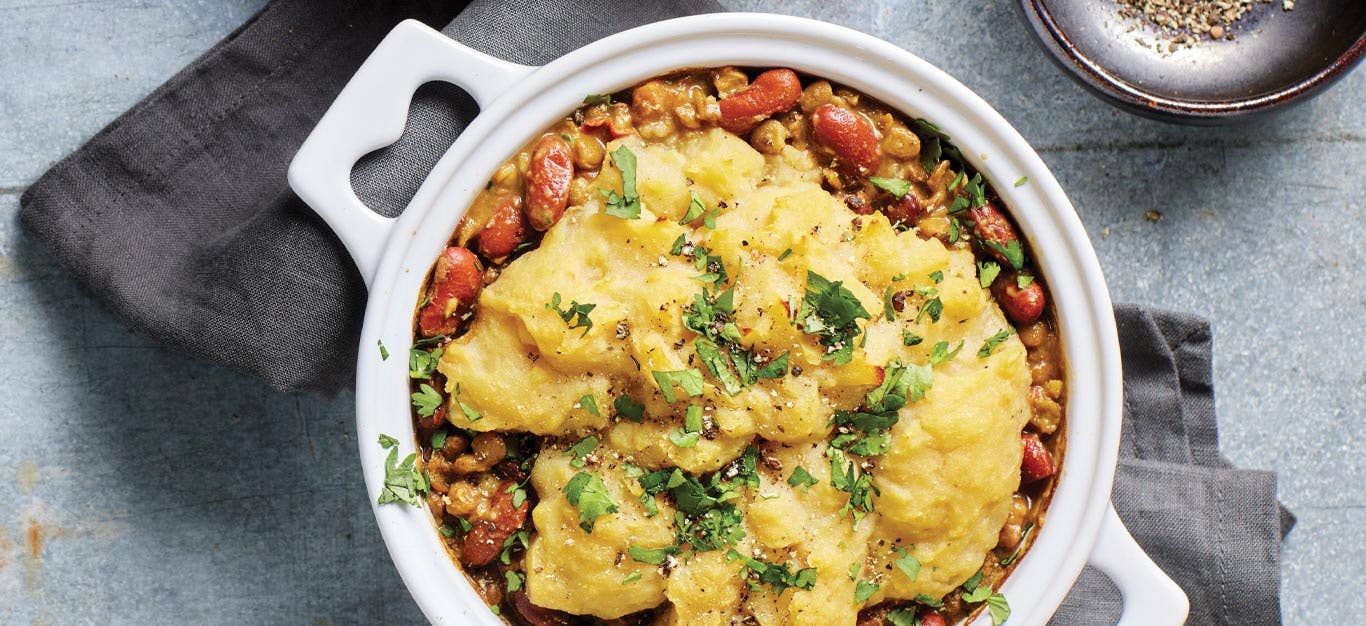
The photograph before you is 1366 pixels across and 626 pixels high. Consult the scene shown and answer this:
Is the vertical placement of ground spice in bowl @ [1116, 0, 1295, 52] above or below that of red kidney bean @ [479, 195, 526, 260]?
above

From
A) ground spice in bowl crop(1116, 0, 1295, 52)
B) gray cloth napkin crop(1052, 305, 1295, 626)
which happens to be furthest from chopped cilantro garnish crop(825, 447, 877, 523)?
ground spice in bowl crop(1116, 0, 1295, 52)

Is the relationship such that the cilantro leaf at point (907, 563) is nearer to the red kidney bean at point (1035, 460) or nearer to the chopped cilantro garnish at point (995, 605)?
the chopped cilantro garnish at point (995, 605)

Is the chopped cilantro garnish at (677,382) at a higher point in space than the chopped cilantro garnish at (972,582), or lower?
higher

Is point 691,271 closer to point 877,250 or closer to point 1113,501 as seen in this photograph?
point 877,250

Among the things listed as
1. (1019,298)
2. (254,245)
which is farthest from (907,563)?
(254,245)

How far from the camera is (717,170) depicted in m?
3.03

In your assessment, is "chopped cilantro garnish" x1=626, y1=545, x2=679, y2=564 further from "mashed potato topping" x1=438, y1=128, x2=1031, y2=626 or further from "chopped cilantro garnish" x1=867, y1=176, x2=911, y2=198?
"chopped cilantro garnish" x1=867, y1=176, x2=911, y2=198

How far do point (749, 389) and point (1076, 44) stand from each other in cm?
203

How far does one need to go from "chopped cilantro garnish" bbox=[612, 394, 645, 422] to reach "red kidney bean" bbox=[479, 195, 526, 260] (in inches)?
22.0

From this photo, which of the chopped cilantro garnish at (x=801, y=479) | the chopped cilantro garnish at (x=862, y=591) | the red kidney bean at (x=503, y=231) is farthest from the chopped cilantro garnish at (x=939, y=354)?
the red kidney bean at (x=503, y=231)

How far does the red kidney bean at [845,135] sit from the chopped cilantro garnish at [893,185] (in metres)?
0.05

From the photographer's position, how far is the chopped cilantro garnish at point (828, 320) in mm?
2889

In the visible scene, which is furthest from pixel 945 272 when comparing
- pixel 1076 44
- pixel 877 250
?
pixel 1076 44

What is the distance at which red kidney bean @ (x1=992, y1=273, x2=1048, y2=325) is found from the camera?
324 cm
